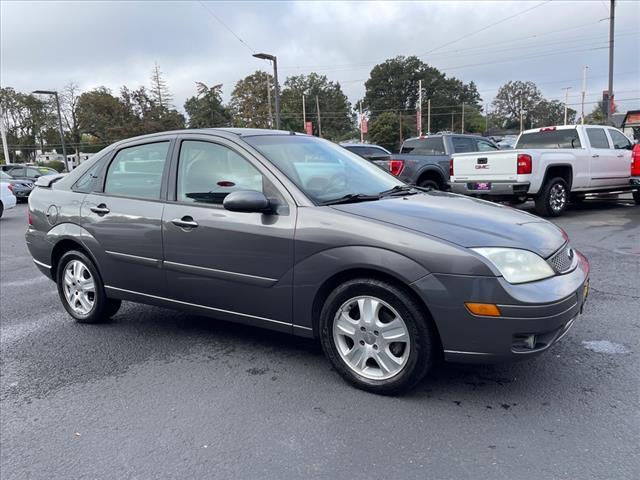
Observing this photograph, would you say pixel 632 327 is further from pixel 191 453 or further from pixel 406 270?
pixel 191 453

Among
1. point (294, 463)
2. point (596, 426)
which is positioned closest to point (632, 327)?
point (596, 426)

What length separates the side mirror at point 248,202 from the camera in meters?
Result: 3.26

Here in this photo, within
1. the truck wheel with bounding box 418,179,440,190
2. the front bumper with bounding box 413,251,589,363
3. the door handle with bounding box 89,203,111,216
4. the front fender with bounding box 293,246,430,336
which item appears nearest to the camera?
the front bumper with bounding box 413,251,589,363

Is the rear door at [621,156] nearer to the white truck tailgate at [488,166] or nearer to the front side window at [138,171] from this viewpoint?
the white truck tailgate at [488,166]

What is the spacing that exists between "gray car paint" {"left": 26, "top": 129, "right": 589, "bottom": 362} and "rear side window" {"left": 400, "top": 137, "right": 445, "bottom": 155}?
29.6 feet

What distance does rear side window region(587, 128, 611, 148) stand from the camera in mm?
10820

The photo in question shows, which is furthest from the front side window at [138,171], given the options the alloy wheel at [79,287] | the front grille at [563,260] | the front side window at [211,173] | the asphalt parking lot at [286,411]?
the front grille at [563,260]

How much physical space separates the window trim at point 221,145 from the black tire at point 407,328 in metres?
0.69

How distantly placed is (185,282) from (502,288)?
2281mm

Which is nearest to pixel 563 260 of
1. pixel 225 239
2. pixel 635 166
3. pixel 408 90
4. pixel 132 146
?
pixel 225 239

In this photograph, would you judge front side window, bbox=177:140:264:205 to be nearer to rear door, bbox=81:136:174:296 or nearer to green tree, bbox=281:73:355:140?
rear door, bbox=81:136:174:296

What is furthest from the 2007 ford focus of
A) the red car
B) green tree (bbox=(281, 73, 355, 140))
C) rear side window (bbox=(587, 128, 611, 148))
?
green tree (bbox=(281, 73, 355, 140))

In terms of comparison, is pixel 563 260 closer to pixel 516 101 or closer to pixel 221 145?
pixel 221 145

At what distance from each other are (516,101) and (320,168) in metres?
133
